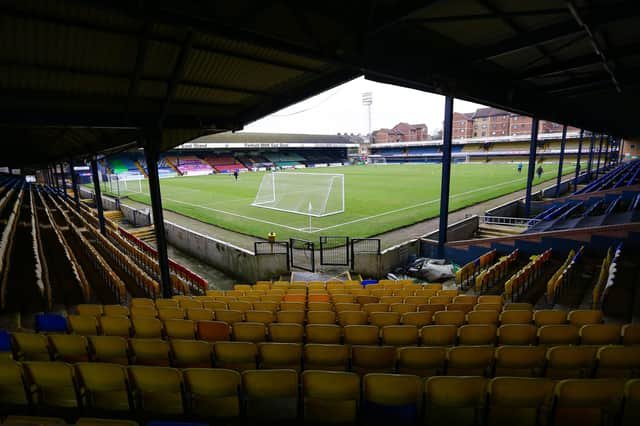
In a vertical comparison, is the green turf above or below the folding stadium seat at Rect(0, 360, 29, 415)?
below

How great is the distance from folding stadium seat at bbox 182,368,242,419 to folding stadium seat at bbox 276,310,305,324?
1.91 meters

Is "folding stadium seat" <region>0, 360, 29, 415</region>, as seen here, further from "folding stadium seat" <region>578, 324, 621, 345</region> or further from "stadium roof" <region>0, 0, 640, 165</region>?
"folding stadium seat" <region>578, 324, 621, 345</region>

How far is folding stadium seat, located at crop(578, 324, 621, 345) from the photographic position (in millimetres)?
4020

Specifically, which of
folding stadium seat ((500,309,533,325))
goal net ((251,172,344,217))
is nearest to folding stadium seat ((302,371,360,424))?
folding stadium seat ((500,309,533,325))

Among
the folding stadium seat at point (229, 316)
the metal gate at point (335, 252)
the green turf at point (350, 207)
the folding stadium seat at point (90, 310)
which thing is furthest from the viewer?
the green turf at point (350, 207)

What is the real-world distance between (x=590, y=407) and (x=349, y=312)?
304cm

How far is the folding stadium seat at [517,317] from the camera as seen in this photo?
16.1 ft

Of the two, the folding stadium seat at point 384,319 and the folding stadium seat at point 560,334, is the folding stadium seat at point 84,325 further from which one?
the folding stadium seat at point 560,334

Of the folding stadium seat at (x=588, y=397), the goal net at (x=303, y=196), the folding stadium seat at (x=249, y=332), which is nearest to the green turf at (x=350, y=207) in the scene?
the goal net at (x=303, y=196)

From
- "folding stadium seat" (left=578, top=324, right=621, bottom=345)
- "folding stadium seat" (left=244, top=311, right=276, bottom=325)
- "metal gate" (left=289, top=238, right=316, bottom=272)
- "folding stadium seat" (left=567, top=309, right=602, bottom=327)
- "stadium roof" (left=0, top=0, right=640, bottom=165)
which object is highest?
"stadium roof" (left=0, top=0, right=640, bottom=165)

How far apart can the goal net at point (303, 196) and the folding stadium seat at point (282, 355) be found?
14.2m

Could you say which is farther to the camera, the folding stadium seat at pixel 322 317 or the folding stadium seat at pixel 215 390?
the folding stadium seat at pixel 322 317

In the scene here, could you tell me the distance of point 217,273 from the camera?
12.7 meters

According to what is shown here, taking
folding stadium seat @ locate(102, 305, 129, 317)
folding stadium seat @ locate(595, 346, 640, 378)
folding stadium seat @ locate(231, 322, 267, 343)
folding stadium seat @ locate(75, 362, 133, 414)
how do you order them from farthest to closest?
folding stadium seat @ locate(102, 305, 129, 317) < folding stadium seat @ locate(231, 322, 267, 343) < folding stadium seat @ locate(595, 346, 640, 378) < folding stadium seat @ locate(75, 362, 133, 414)
